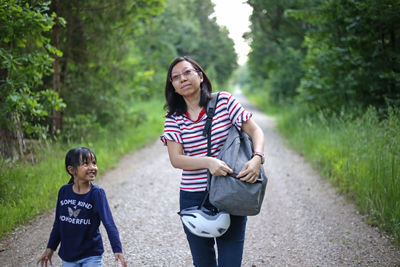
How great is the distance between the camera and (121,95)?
384 inches

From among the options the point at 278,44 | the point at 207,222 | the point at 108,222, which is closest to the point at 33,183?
the point at 108,222

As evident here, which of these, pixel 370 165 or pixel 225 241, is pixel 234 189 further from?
pixel 370 165

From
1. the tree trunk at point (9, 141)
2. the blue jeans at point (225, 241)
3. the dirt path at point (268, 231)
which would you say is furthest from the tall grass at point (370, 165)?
the tree trunk at point (9, 141)

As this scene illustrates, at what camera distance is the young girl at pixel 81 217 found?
235 centimetres

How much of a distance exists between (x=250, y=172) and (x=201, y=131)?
44 cm

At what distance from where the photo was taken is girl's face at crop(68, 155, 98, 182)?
7.80 feet

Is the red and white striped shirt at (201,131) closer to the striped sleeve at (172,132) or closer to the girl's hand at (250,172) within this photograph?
the striped sleeve at (172,132)

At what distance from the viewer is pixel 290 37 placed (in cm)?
1634

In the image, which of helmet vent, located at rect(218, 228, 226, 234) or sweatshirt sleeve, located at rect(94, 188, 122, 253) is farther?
sweatshirt sleeve, located at rect(94, 188, 122, 253)

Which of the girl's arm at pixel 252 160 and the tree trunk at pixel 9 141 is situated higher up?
the girl's arm at pixel 252 160

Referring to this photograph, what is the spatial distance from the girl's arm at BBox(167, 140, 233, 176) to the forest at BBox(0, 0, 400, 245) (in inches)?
107

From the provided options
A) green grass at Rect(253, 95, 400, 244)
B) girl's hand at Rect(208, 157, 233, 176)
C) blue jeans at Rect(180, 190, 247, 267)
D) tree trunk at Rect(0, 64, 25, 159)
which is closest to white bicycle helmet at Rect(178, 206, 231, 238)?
blue jeans at Rect(180, 190, 247, 267)

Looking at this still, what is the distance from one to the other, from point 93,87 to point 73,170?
706 centimetres

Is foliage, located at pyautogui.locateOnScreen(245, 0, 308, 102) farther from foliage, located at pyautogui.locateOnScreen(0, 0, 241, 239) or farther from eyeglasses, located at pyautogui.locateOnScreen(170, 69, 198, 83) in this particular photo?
eyeglasses, located at pyautogui.locateOnScreen(170, 69, 198, 83)
